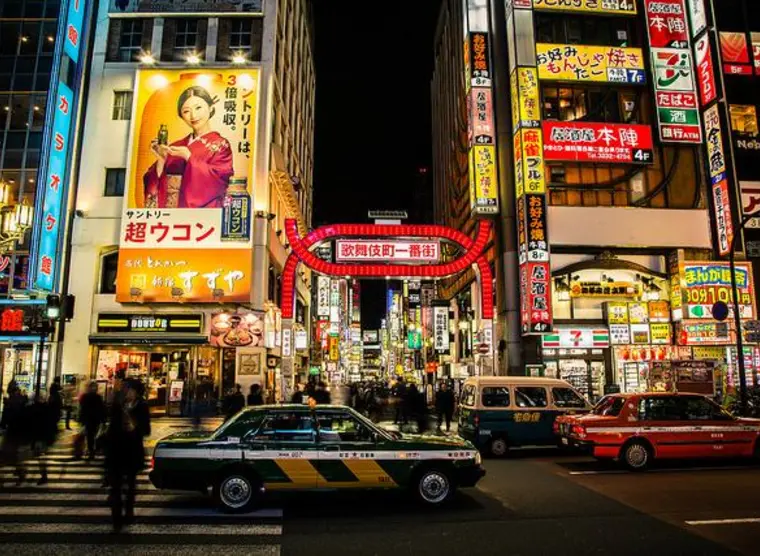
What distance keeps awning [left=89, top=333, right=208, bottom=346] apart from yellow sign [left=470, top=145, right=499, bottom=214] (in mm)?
Result: 15045

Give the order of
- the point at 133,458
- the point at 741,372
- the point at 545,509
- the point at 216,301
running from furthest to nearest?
1. the point at 216,301
2. the point at 741,372
3. the point at 545,509
4. the point at 133,458

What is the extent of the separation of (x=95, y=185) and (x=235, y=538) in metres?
27.1

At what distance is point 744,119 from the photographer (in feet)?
97.8

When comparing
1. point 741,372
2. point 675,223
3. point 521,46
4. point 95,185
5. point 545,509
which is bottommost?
point 545,509

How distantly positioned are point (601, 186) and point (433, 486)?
80.8 feet

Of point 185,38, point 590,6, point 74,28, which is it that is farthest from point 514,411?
point 74,28

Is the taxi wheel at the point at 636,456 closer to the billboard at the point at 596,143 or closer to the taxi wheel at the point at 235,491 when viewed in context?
the taxi wheel at the point at 235,491

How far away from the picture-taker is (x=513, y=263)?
27.4 m

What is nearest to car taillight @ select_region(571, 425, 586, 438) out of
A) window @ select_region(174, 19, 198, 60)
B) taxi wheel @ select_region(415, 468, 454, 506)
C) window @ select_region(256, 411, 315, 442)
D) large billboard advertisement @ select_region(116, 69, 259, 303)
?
taxi wheel @ select_region(415, 468, 454, 506)

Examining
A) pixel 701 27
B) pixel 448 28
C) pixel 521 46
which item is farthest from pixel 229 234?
pixel 448 28

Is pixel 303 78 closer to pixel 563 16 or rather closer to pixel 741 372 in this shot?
pixel 563 16

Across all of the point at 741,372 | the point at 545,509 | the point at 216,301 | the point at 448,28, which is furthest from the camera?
the point at 448,28

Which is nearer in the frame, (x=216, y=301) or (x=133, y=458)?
(x=133, y=458)

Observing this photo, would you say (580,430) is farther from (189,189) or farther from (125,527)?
(189,189)
